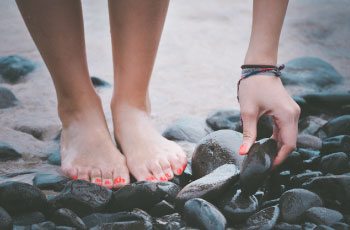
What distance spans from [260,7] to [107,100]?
1.85m

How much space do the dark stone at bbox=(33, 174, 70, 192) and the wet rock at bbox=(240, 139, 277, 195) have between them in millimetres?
845

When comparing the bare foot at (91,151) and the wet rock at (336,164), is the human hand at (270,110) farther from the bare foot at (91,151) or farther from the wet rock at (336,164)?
the bare foot at (91,151)

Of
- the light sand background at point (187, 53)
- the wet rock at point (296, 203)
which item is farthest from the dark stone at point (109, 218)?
the light sand background at point (187, 53)

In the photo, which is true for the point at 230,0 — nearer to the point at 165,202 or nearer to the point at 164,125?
the point at 164,125

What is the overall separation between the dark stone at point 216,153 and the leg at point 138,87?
14cm

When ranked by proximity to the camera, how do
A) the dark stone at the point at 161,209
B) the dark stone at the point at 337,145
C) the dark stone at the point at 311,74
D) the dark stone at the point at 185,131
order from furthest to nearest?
the dark stone at the point at 311,74, the dark stone at the point at 185,131, the dark stone at the point at 337,145, the dark stone at the point at 161,209

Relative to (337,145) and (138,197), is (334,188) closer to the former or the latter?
(337,145)

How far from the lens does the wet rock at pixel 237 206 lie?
1311mm

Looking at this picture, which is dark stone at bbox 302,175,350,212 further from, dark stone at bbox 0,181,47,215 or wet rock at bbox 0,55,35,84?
wet rock at bbox 0,55,35,84

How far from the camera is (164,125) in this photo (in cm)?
249

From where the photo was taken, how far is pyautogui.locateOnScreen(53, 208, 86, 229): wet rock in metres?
1.25

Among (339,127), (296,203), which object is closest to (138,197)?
(296,203)

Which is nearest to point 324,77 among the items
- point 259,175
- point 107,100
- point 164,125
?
point 164,125

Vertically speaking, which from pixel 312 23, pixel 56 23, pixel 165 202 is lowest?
pixel 165 202
